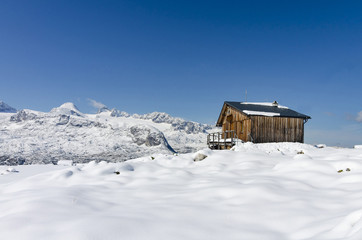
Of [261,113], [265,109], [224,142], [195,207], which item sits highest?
[265,109]

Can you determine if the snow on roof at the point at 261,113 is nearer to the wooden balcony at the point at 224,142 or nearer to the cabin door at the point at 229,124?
the wooden balcony at the point at 224,142

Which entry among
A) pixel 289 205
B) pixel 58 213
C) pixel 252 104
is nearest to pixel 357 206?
pixel 289 205

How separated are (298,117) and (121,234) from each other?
89.6 feet

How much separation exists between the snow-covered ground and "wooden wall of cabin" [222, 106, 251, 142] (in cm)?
1874

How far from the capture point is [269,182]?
17.4ft

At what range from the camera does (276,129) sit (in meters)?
25.0

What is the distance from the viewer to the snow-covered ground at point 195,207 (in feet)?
9.89

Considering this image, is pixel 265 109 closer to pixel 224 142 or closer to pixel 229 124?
pixel 229 124

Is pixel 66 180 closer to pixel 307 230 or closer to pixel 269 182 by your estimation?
pixel 269 182

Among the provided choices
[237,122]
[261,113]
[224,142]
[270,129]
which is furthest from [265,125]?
[224,142]

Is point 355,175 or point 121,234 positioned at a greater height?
point 355,175

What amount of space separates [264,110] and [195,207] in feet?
80.8

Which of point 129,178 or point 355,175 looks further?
point 129,178

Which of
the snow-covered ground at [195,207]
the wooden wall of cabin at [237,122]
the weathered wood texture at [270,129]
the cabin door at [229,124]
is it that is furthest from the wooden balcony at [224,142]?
the snow-covered ground at [195,207]
